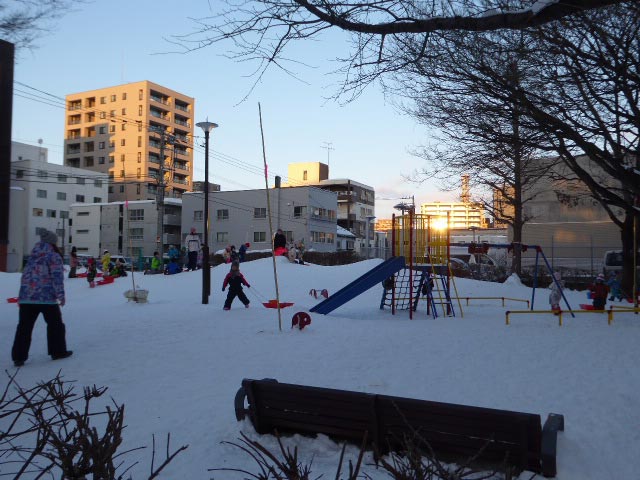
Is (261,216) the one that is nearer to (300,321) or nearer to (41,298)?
(300,321)

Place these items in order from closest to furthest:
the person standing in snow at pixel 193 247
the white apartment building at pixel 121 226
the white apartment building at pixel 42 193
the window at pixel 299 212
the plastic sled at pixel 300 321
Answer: the plastic sled at pixel 300 321 < the person standing in snow at pixel 193 247 < the window at pixel 299 212 < the white apartment building at pixel 42 193 < the white apartment building at pixel 121 226

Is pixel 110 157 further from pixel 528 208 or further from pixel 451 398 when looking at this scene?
pixel 451 398

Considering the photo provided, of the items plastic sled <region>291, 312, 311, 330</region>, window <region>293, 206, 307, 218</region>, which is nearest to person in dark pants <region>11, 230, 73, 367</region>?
plastic sled <region>291, 312, 311, 330</region>

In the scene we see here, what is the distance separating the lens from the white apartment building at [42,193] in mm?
54875

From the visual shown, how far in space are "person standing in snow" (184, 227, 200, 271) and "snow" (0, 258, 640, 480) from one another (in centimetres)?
917

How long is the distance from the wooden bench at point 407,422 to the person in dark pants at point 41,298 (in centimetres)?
377

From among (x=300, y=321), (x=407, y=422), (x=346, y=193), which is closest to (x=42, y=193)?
(x=346, y=193)

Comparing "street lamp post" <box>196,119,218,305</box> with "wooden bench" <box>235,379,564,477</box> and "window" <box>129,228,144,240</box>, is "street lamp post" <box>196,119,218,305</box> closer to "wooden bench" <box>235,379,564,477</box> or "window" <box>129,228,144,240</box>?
"wooden bench" <box>235,379,564,477</box>

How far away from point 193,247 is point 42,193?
43536mm

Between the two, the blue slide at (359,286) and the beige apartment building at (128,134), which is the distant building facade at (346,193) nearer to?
the beige apartment building at (128,134)

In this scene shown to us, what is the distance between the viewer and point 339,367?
709 cm

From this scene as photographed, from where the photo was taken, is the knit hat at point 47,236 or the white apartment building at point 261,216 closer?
the knit hat at point 47,236

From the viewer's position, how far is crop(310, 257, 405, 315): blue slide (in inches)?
503

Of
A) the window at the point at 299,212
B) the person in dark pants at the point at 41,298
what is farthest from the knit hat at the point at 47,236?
the window at the point at 299,212
